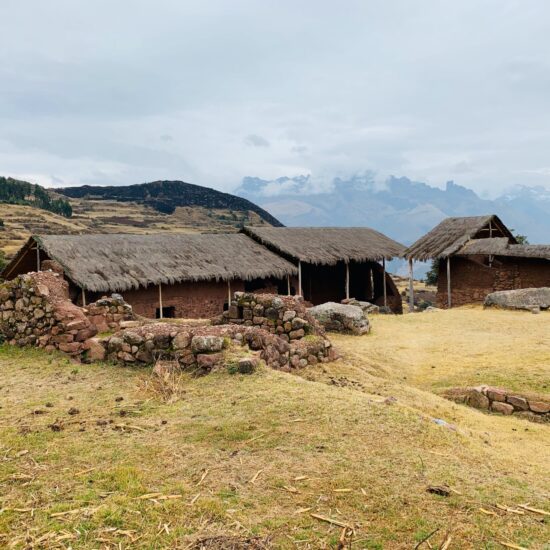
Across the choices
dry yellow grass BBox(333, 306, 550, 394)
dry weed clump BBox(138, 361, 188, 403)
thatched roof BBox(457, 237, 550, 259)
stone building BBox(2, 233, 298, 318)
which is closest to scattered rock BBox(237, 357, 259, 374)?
dry weed clump BBox(138, 361, 188, 403)

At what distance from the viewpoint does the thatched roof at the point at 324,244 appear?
1124 inches

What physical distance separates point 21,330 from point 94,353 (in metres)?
2.53

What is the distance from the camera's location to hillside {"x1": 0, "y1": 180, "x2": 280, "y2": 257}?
230 ft

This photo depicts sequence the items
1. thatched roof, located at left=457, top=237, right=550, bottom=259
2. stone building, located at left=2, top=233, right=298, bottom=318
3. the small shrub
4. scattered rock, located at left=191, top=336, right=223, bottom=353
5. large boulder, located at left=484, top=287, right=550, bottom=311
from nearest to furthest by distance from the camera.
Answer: the small shrub, scattered rock, located at left=191, top=336, right=223, bottom=353, stone building, located at left=2, top=233, right=298, bottom=318, large boulder, located at left=484, top=287, right=550, bottom=311, thatched roof, located at left=457, top=237, right=550, bottom=259

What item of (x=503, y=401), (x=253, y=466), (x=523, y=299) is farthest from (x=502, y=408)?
(x=523, y=299)

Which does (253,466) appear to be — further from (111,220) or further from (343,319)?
(111,220)

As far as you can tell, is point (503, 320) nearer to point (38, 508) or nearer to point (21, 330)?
point (21, 330)

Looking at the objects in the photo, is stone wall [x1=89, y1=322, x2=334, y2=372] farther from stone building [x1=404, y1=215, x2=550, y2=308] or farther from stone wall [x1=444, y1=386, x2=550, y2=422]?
stone building [x1=404, y1=215, x2=550, y2=308]

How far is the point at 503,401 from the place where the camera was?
1035cm

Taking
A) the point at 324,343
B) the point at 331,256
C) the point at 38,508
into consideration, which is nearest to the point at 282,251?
the point at 331,256

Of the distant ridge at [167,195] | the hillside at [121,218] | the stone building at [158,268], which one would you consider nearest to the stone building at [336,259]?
the stone building at [158,268]

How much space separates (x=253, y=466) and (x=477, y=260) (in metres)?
25.3

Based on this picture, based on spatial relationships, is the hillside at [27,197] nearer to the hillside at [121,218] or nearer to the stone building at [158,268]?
the hillside at [121,218]

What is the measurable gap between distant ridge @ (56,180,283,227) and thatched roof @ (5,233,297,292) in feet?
314
